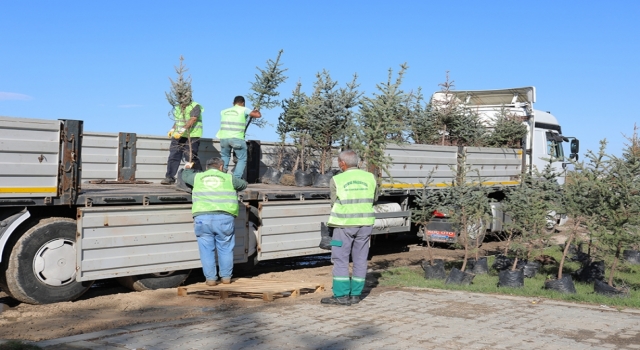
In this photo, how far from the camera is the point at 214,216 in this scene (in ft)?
30.4

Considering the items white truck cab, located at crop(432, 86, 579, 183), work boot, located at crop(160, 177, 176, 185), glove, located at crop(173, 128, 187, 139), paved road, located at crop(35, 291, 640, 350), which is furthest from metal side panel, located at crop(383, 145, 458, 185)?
paved road, located at crop(35, 291, 640, 350)

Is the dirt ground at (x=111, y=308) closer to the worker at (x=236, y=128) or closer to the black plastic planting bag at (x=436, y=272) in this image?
the black plastic planting bag at (x=436, y=272)

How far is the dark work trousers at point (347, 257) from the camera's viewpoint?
317 inches

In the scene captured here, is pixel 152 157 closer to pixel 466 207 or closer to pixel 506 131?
pixel 466 207

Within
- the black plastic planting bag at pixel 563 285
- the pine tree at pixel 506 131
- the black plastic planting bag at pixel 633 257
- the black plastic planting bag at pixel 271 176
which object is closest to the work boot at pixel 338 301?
the black plastic planting bag at pixel 563 285

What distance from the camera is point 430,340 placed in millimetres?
6180

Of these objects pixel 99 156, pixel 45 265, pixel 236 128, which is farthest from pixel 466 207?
pixel 99 156

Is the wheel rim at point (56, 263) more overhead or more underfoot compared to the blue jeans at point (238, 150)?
more underfoot

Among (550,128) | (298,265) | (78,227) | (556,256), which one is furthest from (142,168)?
Answer: (550,128)

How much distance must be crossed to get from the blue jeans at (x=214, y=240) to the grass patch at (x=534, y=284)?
2.16 m

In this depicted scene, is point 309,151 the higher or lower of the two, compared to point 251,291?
higher

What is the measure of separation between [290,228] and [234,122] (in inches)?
86.0

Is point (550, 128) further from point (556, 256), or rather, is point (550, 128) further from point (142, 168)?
point (142, 168)

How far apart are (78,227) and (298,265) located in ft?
17.7
